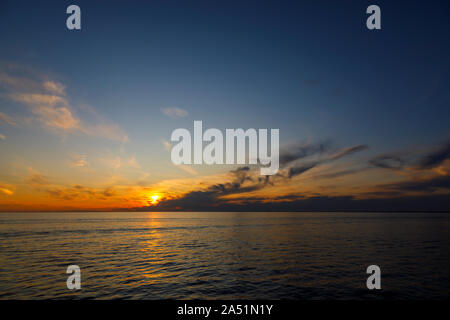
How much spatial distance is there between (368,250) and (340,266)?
51.3ft

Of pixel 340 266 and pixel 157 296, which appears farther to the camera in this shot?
pixel 340 266

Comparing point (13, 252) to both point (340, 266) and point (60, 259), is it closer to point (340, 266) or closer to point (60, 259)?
point (60, 259)

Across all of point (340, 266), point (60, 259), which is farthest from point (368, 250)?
point (60, 259)

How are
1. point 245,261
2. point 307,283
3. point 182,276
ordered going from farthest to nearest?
point 245,261 → point 182,276 → point 307,283
